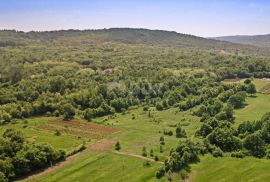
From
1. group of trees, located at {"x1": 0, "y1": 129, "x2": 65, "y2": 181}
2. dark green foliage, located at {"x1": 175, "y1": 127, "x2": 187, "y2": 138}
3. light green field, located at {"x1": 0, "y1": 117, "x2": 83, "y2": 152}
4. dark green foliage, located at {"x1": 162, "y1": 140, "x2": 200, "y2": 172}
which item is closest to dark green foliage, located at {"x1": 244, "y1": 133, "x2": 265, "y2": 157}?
dark green foliage, located at {"x1": 162, "y1": 140, "x2": 200, "y2": 172}

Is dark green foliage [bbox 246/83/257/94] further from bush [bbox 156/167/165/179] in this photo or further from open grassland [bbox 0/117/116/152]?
bush [bbox 156/167/165/179]

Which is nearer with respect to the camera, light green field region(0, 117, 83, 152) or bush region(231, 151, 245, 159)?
bush region(231, 151, 245, 159)

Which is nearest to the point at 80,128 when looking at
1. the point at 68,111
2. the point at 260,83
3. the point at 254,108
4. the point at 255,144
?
the point at 68,111

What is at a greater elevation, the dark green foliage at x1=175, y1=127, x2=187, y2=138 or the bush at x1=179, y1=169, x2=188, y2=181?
the dark green foliage at x1=175, y1=127, x2=187, y2=138

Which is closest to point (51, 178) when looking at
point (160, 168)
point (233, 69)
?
point (160, 168)

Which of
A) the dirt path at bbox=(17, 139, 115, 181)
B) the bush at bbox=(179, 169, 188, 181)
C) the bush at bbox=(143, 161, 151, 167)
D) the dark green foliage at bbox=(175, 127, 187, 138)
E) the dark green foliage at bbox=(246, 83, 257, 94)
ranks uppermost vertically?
the dark green foliage at bbox=(246, 83, 257, 94)

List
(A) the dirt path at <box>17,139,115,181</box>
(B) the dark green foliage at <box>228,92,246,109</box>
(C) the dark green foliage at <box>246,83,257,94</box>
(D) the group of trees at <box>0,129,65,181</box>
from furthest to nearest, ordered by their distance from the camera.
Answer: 1. (C) the dark green foliage at <box>246,83,257,94</box>
2. (B) the dark green foliage at <box>228,92,246,109</box>
3. (A) the dirt path at <box>17,139,115,181</box>
4. (D) the group of trees at <box>0,129,65,181</box>

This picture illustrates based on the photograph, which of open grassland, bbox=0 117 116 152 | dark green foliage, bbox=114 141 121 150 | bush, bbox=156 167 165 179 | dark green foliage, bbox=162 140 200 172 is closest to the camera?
bush, bbox=156 167 165 179

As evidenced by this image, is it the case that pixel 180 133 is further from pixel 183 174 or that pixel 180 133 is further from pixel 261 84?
pixel 261 84
